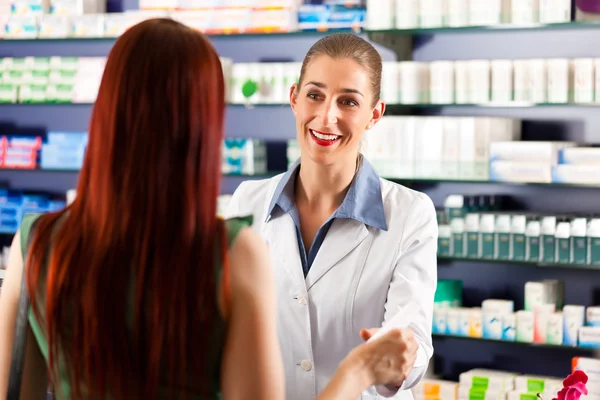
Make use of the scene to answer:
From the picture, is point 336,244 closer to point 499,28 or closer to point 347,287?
point 347,287

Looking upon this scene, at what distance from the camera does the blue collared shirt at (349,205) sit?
214cm

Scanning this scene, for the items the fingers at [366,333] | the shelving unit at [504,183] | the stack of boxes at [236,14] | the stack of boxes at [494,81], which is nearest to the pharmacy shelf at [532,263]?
the shelving unit at [504,183]

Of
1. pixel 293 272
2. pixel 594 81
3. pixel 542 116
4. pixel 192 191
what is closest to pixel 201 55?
pixel 192 191

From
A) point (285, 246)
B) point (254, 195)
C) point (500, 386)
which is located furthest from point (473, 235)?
point (285, 246)

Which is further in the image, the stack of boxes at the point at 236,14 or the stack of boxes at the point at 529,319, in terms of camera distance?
the stack of boxes at the point at 236,14

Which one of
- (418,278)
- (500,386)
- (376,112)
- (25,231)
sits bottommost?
(500,386)

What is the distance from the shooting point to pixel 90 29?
5062 mm

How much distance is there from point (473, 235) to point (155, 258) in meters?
3.25

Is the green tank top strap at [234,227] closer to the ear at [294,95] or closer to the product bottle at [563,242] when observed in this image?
the ear at [294,95]

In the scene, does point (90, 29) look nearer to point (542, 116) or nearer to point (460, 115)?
point (460, 115)

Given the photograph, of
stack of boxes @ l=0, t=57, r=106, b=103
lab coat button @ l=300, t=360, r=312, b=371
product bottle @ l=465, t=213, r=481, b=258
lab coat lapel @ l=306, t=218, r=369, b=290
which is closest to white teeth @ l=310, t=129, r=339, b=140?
lab coat lapel @ l=306, t=218, r=369, b=290

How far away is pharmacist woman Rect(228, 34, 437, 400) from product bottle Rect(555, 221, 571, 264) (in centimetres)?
194

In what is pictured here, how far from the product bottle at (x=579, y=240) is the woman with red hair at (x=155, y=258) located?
10.1 feet

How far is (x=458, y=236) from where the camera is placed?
425 centimetres
